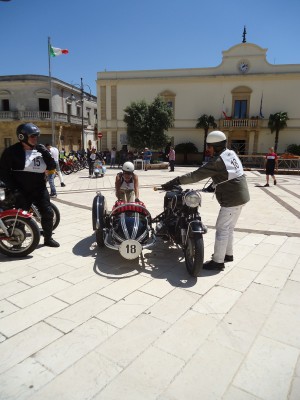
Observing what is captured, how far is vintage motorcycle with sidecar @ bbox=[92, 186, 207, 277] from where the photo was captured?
12.0ft

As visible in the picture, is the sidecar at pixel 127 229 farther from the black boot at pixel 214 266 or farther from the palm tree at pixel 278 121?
the palm tree at pixel 278 121

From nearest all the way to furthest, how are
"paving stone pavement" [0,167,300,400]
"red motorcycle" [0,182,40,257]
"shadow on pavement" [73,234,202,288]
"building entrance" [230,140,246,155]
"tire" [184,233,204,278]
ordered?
"paving stone pavement" [0,167,300,400]
"tire" [184,233,204,278]
"shadow on pavement" [73,234,202,288]
"red motorcycle" [0,182,40,257]
"building entrance" [230,140,246,155]

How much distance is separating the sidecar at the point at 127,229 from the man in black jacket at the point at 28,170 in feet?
2.93

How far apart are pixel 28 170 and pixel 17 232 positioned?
2.97ft

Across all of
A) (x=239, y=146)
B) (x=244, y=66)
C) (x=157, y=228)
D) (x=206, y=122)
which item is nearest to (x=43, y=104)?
(x=206, y=122)

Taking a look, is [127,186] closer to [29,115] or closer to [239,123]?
[239,123]

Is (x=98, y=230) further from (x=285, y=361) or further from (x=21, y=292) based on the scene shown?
(x=285, y=361)

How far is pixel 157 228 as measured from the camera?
441 centimetres

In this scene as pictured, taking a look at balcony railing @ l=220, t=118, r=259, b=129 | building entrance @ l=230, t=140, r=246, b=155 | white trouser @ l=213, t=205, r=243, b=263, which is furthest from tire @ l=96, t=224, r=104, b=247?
building entrance @ l=230, t=140, r=246, b=155

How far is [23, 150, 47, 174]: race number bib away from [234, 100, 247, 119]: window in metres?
26.9

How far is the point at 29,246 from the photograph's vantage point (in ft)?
13.8

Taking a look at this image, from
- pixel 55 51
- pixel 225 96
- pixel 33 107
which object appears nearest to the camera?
pixel 55 51

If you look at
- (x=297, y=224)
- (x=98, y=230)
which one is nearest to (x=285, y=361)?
(x=98, y=230)

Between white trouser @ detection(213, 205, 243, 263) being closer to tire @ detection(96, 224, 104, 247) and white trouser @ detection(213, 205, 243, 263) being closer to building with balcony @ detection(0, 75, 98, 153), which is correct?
tire @ detection(96, 224, 104, 247)
